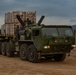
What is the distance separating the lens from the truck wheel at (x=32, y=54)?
57.3 ft

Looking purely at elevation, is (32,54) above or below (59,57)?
above

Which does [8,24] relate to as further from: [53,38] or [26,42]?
[53,38]

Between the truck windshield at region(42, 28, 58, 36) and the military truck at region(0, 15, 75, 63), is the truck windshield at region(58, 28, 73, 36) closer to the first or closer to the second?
the military truck at region(0, 15, 75, 63)

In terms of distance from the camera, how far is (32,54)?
17828 mm

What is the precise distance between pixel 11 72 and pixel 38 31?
4.02m

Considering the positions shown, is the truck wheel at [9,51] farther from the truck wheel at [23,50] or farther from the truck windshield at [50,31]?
the truck windshield at [50,31]

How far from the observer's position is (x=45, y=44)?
16922mm

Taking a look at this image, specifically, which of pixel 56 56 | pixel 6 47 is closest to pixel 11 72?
pixel 56 56

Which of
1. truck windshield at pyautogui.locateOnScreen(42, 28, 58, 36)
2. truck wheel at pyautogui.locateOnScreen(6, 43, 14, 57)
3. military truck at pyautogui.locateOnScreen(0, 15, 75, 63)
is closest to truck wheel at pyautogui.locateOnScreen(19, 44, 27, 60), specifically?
military truck at pyautogui.locateOnScreen(0, 15, 75, 63)

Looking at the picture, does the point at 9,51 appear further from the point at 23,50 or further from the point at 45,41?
the point at 45,41

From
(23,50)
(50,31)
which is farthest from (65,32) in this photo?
(23,50)

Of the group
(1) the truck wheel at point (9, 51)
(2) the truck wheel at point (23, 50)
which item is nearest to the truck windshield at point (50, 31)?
(2) the truck wheel at point (23, 50)

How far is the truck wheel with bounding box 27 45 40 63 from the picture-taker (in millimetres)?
17469

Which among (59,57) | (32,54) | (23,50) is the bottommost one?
(59,57)
